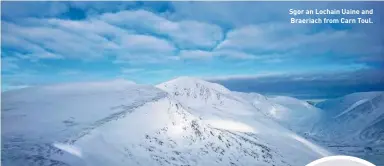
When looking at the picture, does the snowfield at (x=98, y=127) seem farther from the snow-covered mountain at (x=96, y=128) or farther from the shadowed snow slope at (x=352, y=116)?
the shadowed snow slope at (x=352, y=116)

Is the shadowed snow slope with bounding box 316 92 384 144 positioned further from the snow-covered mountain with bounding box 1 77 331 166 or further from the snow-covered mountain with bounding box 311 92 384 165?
the snow-covered mountain with bounding box 1 77 331 166

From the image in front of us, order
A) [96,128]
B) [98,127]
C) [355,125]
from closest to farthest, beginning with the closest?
[96,128]
[98,127]
[355,125]

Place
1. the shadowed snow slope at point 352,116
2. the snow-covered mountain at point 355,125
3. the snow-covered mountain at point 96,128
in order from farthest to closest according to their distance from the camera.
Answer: the shadowed snow slope at point 352,116 → the snow-covered mountain at point 355,125 → the snow-covered mountain at point 96,128

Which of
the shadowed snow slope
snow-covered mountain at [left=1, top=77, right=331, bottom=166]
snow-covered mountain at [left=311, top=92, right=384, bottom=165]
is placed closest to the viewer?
snow-covered mountain at [left=1, top=77, right=331, bottom=166]

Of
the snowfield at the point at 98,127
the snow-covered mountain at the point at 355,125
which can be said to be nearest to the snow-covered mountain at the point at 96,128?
the snowfield at the point at 98,127

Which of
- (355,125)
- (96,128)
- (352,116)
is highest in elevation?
(96,128)

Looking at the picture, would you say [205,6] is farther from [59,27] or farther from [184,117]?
[184,117]


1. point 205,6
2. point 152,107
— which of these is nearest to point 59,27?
point 205,6

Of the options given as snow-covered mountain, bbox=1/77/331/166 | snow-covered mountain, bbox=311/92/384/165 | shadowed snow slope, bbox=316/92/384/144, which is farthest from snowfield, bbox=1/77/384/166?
shadowed snow slope, bbox=316/92/384/144

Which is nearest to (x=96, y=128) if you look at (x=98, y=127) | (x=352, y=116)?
(x=98, y=127)

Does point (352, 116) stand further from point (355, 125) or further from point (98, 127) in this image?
point (98, 127)

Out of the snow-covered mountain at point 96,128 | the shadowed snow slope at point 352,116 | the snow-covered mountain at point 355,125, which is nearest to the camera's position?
the snow-covered mountain at point 96,128
